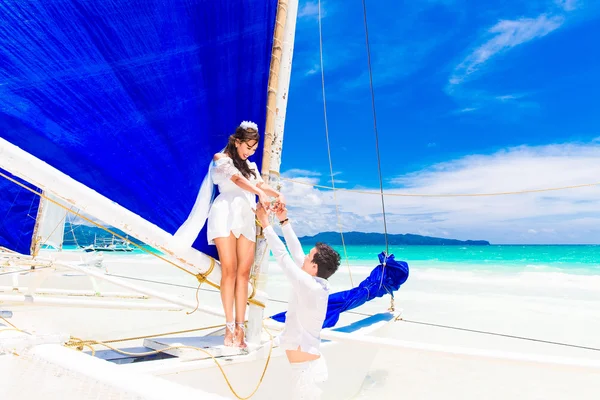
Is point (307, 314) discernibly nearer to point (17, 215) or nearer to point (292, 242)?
point (292, 242)

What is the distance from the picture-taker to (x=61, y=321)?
673cm

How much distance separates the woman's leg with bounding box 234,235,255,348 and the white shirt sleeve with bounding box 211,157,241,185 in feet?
1.35

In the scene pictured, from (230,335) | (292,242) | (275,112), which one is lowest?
(230,335)

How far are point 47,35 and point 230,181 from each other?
1246 mm

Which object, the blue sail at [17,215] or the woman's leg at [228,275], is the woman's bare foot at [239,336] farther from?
the blue sail at [17,215]

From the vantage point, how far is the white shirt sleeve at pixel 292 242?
8.89 feet

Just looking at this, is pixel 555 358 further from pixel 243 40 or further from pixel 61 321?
pixel 61 321

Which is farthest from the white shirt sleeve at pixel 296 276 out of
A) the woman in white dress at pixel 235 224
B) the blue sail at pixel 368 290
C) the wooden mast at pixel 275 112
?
the blue sail at pixel 368 290

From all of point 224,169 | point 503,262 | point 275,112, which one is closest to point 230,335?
point 224,169

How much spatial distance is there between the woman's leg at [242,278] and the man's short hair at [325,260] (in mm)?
730

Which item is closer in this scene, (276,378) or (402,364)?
(276,378)

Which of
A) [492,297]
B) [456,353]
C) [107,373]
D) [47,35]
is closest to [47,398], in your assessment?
[107,373]

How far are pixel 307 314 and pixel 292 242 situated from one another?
0.58m

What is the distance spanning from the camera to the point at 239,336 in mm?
2861
